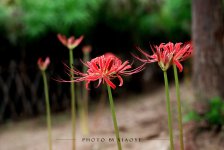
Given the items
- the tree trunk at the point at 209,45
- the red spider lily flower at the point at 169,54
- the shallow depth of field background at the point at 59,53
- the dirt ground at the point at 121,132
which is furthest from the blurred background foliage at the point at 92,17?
the red spider lily flower at the point at 169,54

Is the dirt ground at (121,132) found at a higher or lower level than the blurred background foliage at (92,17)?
lower

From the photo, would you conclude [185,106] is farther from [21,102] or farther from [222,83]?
[21,102]

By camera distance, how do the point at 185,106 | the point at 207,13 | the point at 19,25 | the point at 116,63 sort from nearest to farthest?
1. the point at 116,63
2. the point at 207,13
3. the point at 185,106
4. the point at 19,25

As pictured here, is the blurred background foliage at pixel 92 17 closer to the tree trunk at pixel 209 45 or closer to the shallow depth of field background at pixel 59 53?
the shallow depth of field background at pixel 59 53

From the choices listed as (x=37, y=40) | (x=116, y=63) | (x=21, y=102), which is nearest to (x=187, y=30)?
(x=37, y=40)

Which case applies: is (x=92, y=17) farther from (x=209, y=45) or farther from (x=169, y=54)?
(x=169, y=54)

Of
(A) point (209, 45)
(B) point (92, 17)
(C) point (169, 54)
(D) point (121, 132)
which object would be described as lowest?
(D) point (121, 132)

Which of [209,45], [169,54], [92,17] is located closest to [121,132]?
[209,45]
